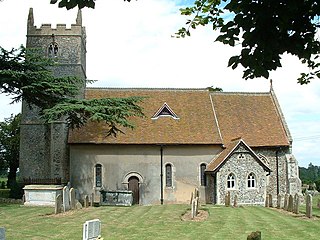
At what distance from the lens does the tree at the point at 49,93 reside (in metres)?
24.8

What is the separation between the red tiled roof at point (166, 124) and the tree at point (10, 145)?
74.9 feet

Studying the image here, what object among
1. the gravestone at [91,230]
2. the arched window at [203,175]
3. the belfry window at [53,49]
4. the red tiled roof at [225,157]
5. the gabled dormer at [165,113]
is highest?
the belfry window at [53,49]

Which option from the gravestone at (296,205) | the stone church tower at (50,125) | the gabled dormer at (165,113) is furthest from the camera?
the gabled dormer at (165,113)

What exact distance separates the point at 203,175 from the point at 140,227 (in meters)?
14.7

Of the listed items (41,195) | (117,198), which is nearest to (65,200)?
(41,195)

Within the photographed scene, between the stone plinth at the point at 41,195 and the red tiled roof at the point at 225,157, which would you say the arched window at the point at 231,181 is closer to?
the red tiled roof at the point at 225,157

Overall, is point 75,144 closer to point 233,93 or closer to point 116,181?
point 116,181

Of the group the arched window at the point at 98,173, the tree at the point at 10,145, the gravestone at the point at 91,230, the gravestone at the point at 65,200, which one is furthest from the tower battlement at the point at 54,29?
the gravestone at the point at 91,230

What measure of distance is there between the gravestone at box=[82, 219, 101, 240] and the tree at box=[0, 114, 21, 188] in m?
43.7

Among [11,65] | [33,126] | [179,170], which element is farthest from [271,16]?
[33,126]

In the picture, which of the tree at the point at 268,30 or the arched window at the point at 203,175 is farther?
the arched window at the point at 203,175

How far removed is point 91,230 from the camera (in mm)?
11484

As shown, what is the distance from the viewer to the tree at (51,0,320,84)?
17.7 ft

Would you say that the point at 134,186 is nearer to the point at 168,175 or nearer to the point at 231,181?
the point at 168,175
